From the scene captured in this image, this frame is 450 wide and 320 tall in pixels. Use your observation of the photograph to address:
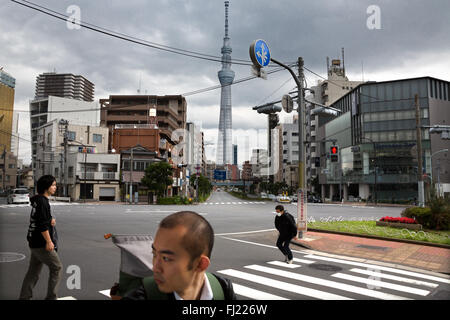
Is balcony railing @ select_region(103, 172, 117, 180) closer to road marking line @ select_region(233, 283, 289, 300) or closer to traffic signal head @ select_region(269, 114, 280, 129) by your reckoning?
traffic signal head @ select_region(269, 114, 280, 129)

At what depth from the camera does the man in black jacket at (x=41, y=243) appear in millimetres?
4051

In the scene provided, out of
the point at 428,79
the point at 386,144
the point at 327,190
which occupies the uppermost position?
the point at 428,79

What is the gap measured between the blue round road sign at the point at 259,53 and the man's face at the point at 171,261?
628 cm

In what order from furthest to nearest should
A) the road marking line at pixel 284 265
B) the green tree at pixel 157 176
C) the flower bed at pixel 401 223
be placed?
the green tree at pixel 157 176, the flower bed at pixel 401 223, the road marking line at pixel 284 265

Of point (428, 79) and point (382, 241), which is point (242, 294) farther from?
point (428, 79)

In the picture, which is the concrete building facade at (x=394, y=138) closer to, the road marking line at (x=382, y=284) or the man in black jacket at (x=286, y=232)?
the man in black jacket at (x=286, y=232)

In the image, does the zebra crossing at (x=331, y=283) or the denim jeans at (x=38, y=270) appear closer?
the denim jeans at (x=38, y=270)

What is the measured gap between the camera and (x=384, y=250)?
1007 cm

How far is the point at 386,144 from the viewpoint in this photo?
5294 cm

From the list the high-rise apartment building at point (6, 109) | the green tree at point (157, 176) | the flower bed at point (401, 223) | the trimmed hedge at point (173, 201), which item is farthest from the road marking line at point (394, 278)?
the green tree at point (157, 176)

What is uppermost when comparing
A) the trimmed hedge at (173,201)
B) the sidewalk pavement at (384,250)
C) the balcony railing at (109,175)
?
the balcony railing at (109,175)

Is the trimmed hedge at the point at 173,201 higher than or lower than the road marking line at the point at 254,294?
lower
